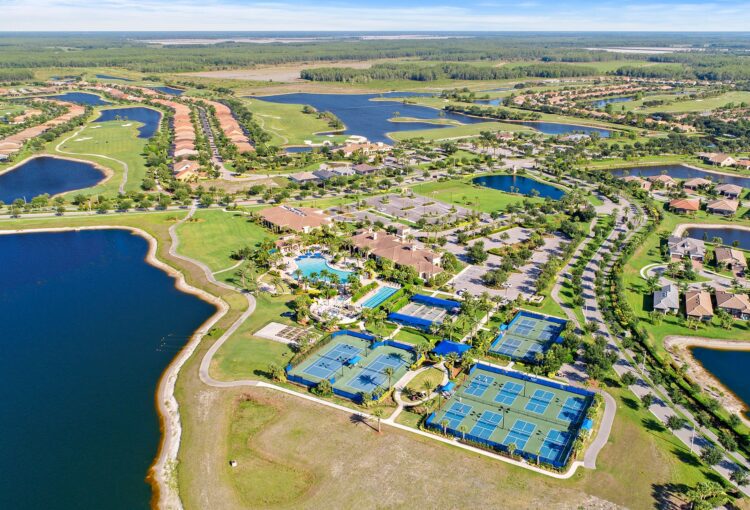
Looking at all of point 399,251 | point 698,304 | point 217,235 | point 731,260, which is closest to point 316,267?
point 399,251

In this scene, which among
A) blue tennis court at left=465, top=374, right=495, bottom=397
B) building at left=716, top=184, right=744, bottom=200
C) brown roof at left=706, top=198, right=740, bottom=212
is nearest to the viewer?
blue tennis court at left=465, top=374, right=495, bottom=397

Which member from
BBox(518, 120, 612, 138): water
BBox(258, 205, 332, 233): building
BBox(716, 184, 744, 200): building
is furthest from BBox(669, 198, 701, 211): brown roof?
BBox(518, 120, 612, 138): water

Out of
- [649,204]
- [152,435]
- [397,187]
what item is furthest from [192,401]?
[649,204]

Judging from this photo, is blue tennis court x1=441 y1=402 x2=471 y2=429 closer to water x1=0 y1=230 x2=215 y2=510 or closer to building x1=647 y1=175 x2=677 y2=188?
water x1=0 y1=230 x2=215 y2=510

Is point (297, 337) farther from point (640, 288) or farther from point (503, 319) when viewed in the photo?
point (640, 288)

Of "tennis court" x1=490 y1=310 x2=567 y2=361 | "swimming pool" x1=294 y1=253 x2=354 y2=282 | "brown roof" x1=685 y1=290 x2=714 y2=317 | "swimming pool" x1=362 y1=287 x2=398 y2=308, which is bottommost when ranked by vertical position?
"tennis court" x1=490 y1=310 x2=567 y2=361

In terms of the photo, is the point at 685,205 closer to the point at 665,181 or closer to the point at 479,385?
the point at 665,181

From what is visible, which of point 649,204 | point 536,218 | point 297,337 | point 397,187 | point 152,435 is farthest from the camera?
point 397,187
